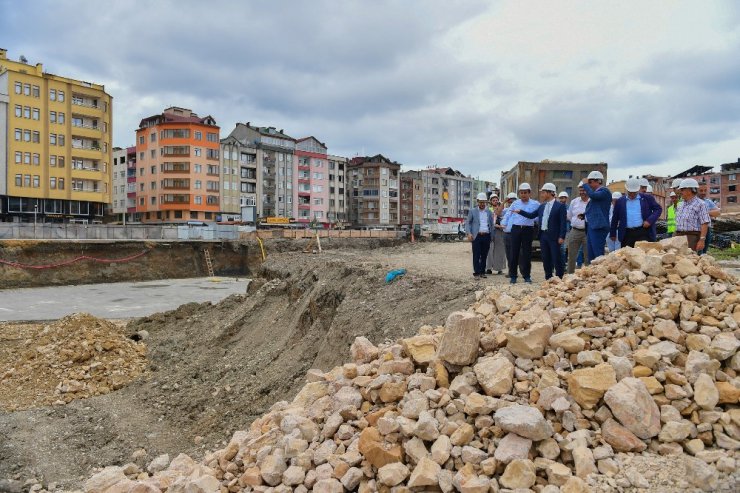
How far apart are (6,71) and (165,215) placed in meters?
22.9

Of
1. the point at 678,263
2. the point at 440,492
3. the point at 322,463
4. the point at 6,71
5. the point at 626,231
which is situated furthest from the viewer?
the point at 6,71

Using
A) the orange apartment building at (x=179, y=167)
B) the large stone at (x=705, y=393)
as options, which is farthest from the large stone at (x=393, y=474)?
the orange apartment building at (x=179, y=167)

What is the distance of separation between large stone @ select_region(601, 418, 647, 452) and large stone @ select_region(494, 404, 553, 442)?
1.32ft

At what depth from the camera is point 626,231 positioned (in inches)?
335

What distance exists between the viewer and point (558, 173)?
16.8 metres

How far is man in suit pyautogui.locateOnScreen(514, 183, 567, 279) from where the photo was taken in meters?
8.88

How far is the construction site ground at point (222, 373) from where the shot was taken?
26.3 ft

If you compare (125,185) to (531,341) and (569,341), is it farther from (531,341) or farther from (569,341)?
(569,341)

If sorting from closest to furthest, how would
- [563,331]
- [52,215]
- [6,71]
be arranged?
[563,331], [6,71], [52,215]

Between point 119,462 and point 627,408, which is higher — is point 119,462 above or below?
below

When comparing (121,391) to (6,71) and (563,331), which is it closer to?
(563,331)

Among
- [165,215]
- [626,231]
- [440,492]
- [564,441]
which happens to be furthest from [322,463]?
[165,215]

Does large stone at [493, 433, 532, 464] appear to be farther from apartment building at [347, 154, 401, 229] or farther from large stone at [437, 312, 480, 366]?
apartment building at [347, 154, 401, 229]

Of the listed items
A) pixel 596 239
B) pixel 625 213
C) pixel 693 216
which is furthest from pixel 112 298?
pixel 693 216
